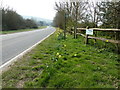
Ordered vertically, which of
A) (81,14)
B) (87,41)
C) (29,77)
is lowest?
(29,77)

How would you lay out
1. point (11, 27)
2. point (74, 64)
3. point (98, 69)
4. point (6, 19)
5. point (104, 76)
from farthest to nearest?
point (11, 27) < point (6, 19) < point (74, 64) < point (98, 69) < point (104, 76)

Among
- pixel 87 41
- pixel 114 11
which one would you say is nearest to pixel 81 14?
pixel 87 41

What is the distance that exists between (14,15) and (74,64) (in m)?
38.3

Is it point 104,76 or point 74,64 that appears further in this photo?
point 74,64

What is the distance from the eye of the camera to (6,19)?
122ft

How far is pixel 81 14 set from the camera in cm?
1397

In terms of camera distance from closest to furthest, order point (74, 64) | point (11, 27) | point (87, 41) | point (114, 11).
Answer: point (74, 64)
point (114, 11)
point (87, 41)
point (11, 27)

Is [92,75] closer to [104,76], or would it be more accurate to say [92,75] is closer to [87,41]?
[104,76]

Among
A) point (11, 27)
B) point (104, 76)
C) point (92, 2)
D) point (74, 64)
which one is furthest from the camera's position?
point (11, 27)

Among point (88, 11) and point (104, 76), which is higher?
point (88, 11)

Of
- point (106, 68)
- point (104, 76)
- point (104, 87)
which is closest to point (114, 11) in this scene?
point (106, 68)

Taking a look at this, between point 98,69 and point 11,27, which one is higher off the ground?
point 11,27

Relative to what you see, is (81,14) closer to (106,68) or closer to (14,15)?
(106,68)

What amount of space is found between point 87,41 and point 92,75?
593 centimetres
